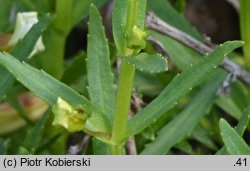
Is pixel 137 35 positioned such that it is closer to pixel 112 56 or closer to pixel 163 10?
pixel 112 56

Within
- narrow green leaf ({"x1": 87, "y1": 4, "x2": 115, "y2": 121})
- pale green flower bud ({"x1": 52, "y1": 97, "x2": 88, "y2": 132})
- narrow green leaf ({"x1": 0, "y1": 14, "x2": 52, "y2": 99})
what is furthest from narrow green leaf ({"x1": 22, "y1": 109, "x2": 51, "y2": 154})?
pale green flower bud ({"x1": 52, "y1": 97, "x2": 88, "y2": 132})

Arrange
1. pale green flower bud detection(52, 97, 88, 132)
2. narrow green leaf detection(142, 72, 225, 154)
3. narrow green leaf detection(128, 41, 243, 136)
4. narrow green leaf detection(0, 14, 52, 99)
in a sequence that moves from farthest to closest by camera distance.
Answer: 1. narrow green leaf detection(142, 72, 225, 154)
2. narrow green leaf detection(0, 14, 52, 99)
3. narrow green leaf detection(128, 41, 243, 136)
4. pale green flower bud detection(52, 97, 88, 132)

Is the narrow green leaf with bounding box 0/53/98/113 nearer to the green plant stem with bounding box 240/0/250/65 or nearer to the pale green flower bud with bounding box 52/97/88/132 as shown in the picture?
the pale green flower bud with bounding box 52/97/88/132

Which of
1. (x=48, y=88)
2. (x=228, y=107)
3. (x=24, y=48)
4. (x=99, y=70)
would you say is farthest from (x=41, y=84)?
(x=228, y=107)

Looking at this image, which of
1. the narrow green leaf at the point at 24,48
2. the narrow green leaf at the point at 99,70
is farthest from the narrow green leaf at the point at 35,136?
the narrow green leaf at the point at 99,70

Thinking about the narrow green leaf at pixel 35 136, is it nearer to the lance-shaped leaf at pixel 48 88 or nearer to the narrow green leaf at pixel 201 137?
the lance-shaped leaf at pixel 48 88

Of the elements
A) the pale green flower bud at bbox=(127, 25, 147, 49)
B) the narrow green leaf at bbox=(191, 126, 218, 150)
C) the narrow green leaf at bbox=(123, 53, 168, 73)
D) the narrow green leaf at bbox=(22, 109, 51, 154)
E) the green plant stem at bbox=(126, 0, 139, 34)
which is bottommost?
the narrow green leaf at bbox=(191, 126, 218, 150)
